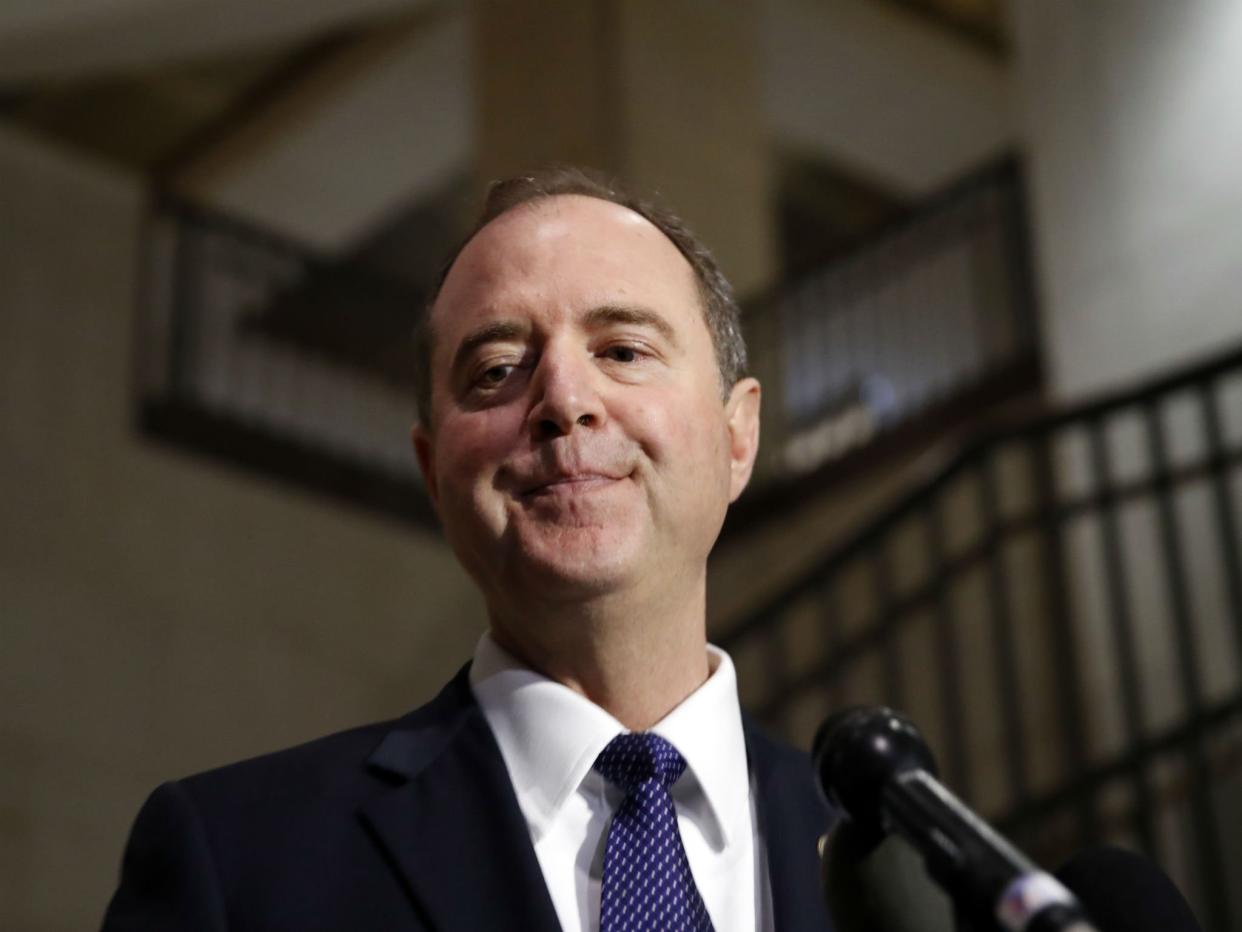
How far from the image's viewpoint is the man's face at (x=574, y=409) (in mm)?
1683

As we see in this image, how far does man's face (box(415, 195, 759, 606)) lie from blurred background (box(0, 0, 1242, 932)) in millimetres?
2865

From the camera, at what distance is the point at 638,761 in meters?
1.64

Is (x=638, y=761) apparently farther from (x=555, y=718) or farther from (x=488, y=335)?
(x=488, y=335)

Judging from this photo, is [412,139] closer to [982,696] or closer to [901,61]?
[901,61]

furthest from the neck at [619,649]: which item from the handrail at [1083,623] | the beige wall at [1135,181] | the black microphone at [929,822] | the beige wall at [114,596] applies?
the beige wall at [114,596]

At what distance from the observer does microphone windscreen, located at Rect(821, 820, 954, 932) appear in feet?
3.74

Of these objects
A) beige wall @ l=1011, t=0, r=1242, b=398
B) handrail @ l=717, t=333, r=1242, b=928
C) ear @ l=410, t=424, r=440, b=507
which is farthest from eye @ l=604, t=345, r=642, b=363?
beige wall @ l=1011, t=0, r=1242, b=398

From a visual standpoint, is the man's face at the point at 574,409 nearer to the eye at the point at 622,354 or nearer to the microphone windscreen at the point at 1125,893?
the eye at the point at 622,354

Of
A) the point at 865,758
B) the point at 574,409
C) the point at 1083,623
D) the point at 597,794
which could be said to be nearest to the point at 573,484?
the point at 574,409

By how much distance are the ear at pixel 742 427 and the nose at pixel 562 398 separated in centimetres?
25

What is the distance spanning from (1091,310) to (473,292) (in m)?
4.61

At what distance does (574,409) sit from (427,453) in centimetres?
32

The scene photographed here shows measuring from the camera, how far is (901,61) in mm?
11234

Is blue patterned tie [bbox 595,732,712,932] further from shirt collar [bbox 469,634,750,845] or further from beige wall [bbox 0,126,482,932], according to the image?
beige wall [bbox 0,126,482,932]
